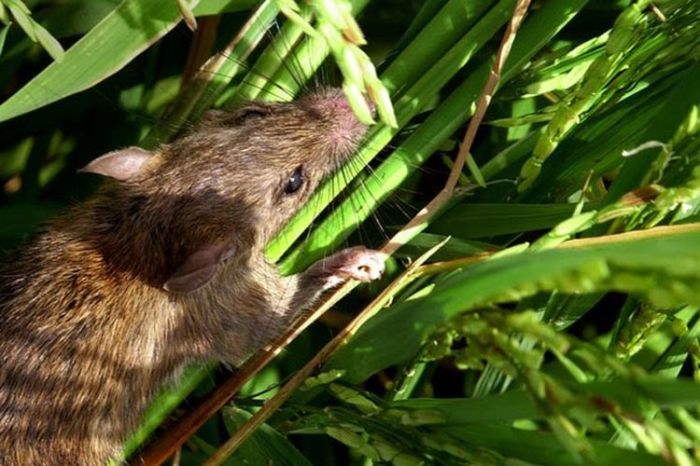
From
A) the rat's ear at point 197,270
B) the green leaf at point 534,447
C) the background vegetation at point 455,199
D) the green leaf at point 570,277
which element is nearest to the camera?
the green leaf at point 570,277

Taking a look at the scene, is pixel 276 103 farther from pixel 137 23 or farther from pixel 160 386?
pixel 160 386

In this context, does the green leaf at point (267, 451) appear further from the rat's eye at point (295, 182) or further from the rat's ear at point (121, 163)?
the rat's ear at point (121, 163)

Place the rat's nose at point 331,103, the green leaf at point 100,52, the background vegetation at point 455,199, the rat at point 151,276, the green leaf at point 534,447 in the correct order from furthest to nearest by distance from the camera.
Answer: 1. the rat's nose at point 331,103
2. the rat at point 151,276
3. the green leaf at point 100,52
4. the green leaf at point 534,447
5. the background vegetation at point 455,199

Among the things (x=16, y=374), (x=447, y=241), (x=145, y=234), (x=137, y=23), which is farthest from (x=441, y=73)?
(x=16, y=374)

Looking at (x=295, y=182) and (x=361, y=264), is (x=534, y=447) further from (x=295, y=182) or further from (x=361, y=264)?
(x=295, y=182)

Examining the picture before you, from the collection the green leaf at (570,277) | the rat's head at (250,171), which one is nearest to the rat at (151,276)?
the rat's head at (250,171)

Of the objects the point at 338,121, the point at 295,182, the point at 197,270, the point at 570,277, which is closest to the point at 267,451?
the point at 197,270

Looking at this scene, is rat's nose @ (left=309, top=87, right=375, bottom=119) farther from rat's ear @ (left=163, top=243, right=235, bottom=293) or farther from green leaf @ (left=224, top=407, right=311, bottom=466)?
green leaf @ (left=224, top=407, right=311, bottom=466)
